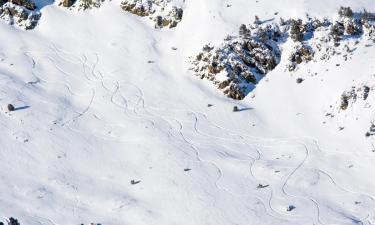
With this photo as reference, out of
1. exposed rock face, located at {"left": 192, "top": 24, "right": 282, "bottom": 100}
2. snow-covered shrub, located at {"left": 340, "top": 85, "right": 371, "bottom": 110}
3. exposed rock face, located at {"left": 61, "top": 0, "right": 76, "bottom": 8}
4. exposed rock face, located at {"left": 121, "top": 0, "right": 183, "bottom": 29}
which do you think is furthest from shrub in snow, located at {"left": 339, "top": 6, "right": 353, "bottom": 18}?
exposed rock face, located at {"left": 61, "top": 0, "right": 76, "bottom": 8}

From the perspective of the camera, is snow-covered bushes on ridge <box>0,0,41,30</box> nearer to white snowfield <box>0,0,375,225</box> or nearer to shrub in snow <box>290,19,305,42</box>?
white snowfield <box>0,0,375,225</box>

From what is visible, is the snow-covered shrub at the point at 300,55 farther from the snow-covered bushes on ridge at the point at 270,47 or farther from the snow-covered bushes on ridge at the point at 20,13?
the snow-covered bushes on ridge at the point at 20,13

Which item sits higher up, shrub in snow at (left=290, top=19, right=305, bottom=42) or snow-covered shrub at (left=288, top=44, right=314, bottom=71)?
shrub in snow at (left=290, top=19, right=305, bottom=42)

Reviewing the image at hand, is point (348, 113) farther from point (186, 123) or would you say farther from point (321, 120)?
point (186, 123)

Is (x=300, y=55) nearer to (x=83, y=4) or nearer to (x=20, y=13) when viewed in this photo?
(x=83, y=4)

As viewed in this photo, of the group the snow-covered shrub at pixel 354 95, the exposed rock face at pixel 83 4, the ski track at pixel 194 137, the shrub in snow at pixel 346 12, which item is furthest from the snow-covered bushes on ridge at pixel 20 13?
the snow-covered shrub at pixel 354 95

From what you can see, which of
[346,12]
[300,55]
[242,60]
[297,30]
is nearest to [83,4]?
Result: [242,60]

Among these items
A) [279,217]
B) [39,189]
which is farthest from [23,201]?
[279,217]
